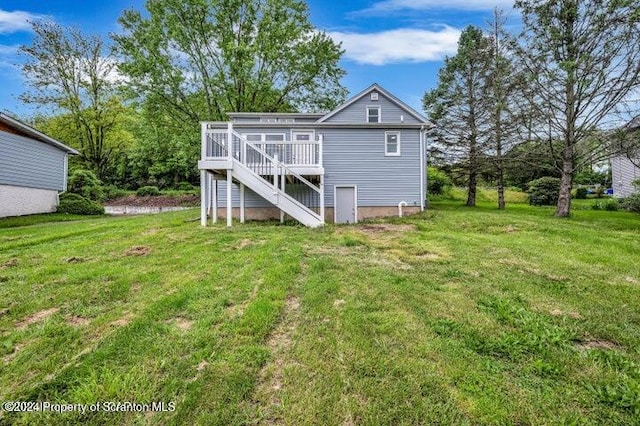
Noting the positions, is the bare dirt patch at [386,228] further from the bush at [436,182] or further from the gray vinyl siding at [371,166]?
the bush at [436,182]

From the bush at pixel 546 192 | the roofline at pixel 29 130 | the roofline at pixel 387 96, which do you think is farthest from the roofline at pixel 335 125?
the bush at pixel 546 192

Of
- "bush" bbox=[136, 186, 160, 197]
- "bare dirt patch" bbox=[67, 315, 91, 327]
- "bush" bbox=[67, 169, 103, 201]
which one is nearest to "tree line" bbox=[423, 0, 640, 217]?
"bare dirt patch" bbox=[67, 315, 91, 327]

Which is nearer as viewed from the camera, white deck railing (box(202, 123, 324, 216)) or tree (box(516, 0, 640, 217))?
white deck railing (box(202, 123, 324, 216))

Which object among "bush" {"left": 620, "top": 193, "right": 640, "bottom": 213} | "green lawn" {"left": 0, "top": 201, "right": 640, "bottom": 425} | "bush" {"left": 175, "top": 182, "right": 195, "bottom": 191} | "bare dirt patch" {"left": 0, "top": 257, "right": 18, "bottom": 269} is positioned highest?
"bush" {"left": 175, "top": 182, "right": 195, "bottom": 191}

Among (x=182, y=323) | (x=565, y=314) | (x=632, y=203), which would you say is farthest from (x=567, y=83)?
(x=182, y=323)

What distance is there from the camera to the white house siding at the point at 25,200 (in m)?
14.1

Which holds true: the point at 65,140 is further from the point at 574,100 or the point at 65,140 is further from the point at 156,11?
the point at 574,100

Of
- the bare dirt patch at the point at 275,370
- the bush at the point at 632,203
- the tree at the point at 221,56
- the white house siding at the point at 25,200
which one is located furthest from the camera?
the tree at the point at 221,56

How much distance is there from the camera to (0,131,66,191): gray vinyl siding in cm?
1420

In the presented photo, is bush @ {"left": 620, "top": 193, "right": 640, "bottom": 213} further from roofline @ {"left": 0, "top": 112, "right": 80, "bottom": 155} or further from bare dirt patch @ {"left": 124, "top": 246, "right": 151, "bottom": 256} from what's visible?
roofline @ {"left": 0, "top": 112, "right": 80, "bottom": 155}

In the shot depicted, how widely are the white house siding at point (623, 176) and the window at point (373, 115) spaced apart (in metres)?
15.5

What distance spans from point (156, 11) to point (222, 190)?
11.0 m

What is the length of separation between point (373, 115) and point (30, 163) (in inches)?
655

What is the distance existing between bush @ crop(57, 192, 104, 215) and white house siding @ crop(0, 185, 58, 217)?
35 cm
